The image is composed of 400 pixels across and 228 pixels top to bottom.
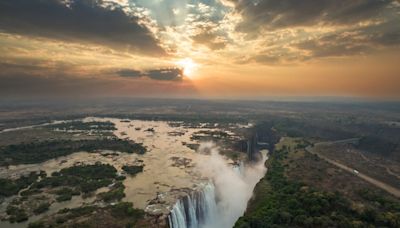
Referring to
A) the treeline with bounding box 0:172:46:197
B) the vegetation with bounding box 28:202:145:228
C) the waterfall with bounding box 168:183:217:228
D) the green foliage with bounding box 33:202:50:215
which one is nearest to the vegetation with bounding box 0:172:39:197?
the treeline with bounding box 0:172:46:197

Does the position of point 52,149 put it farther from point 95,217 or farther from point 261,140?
point 261,140

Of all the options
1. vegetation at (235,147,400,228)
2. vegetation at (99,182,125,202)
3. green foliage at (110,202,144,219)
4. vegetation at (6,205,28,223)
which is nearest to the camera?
vegetation at (6,205,28,223)

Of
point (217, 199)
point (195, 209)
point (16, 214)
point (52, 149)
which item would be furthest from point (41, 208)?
point (52, 149)

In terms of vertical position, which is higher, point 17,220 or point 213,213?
point 17,220

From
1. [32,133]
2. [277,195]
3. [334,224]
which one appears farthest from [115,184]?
[32,133]

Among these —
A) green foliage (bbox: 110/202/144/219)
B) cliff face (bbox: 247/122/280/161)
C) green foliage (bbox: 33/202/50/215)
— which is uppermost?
green foliage (bbox: 33/202/50/215)

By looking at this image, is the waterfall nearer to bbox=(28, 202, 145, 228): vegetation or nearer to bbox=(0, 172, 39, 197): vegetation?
bbox=(28, 202, 145, 228): vegetation

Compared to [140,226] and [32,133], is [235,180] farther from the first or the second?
[32,133]
